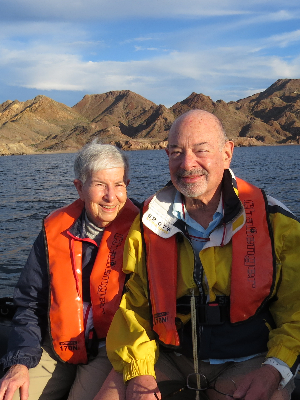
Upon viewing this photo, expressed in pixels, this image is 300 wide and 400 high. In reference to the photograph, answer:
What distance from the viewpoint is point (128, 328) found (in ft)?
8.21

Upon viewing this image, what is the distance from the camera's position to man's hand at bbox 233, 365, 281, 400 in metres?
2.18

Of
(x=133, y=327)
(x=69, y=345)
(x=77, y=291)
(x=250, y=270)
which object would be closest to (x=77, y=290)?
(x=77, y=291)

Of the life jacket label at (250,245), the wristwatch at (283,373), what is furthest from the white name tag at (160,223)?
the wristwatch at (283,373)

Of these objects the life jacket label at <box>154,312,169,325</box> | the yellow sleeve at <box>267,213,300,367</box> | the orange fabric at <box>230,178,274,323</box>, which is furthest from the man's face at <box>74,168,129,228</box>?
the yellow sleeve at <box>267,213,300,367</box>

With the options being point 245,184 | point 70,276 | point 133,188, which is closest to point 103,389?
point 70,276

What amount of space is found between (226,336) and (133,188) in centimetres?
2091

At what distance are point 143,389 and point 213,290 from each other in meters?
0.69

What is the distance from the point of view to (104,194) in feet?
9.52

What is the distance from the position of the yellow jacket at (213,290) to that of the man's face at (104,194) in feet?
1.14

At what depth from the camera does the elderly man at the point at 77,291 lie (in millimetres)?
2770

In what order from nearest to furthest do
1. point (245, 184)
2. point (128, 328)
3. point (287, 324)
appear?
point (287, 324) < point (128, 328) < point (245, 184)

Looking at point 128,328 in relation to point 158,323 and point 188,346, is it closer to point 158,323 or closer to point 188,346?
point 158,323

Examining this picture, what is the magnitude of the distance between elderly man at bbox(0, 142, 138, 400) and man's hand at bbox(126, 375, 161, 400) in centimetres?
45

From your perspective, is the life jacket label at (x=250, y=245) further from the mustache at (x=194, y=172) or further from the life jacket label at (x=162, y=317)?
the life jacket label at (x=162, y=317)
